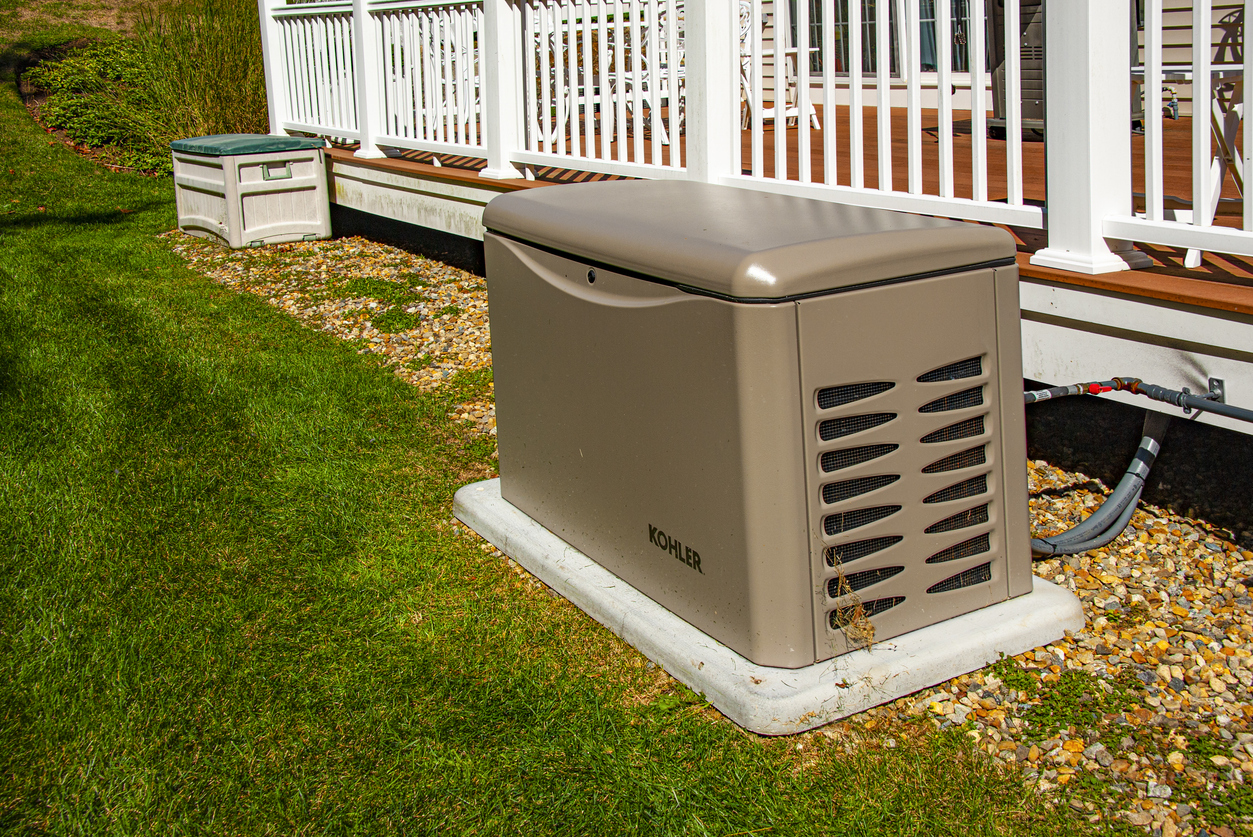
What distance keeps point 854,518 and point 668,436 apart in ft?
1.58

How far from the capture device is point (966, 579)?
8.89 ft

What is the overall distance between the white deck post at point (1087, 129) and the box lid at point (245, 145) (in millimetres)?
6359

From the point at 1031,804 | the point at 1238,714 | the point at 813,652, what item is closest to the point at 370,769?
the point at 813,652

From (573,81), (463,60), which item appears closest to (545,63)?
(573,81)

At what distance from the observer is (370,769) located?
2438 millimetres

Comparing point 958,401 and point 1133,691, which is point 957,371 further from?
point 1133,691

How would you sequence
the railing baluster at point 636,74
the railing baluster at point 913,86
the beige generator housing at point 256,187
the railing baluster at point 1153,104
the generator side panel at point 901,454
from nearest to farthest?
the generator side panel at point 901,454 → the railing baluster at point 1153,104 → the railing baluster at point 913,86 → the railing baluster at point 636,74 → the beige generator housing at point 256,187

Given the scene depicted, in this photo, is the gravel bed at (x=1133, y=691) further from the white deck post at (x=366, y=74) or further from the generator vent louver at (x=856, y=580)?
the white deck post at (x=366, y=74)

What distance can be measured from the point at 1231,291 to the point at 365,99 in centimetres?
658

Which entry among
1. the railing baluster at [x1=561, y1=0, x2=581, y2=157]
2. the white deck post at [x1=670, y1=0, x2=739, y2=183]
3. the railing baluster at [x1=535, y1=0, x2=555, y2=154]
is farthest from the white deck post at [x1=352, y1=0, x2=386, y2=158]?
the white deck post at [x1=670, y1=0, x2=739, y2=183]

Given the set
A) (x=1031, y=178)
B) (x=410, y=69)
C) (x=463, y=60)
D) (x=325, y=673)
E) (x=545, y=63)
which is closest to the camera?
(x=325, y=673)

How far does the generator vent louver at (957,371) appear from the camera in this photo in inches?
99.5

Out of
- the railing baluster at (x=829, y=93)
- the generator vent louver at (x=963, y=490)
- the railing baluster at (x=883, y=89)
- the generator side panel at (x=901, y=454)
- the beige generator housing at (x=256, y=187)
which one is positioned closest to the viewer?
the generator side panel at (x=901, y=454)

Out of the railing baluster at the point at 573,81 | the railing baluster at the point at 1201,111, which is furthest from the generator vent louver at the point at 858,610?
the railing baluster at the point at 573,81
